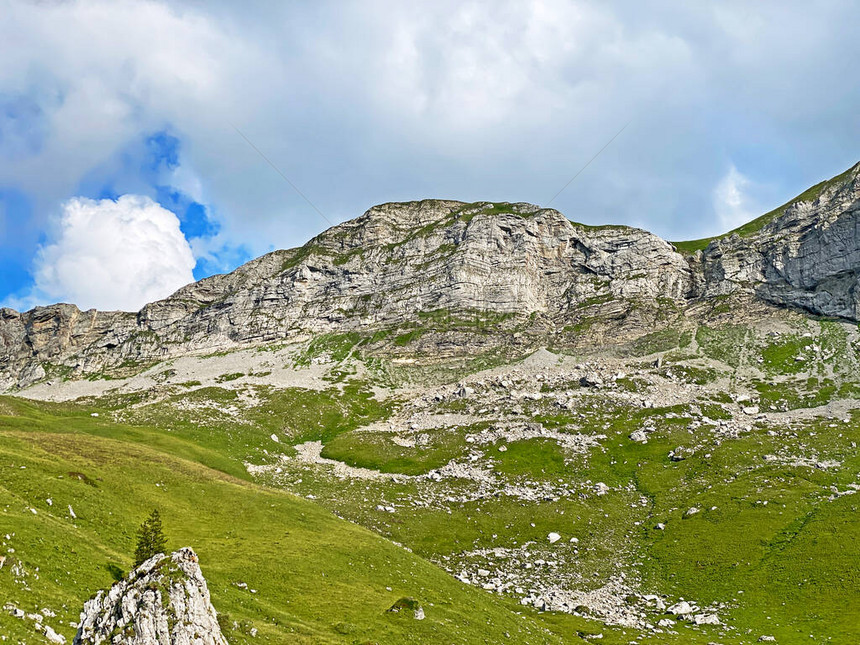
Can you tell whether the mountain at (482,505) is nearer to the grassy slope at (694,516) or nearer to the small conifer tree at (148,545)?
the grassy slope at (694,516)

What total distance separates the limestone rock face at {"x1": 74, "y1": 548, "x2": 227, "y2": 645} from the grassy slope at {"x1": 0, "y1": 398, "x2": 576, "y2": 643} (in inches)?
184

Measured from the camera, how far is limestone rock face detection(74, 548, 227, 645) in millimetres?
19547

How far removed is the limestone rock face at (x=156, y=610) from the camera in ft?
64.1

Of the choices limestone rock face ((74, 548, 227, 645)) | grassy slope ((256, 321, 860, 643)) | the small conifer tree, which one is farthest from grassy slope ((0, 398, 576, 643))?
grassy slope ((256, 321, 860, 643))

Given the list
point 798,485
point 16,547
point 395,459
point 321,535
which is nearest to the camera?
point 16,547

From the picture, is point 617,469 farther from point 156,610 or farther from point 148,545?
point 156,610

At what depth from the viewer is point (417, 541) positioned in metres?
71.1

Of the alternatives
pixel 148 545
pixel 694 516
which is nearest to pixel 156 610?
pixel 148 545

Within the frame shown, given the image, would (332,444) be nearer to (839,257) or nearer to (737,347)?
(737,347)

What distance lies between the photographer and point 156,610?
20000mm

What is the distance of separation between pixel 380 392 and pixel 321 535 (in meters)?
132

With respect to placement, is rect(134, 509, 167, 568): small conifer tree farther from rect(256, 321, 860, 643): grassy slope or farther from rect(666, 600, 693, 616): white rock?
rect(666, 600, 693, 616): white rock

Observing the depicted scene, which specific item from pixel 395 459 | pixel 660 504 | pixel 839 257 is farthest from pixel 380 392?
pixel 839 257

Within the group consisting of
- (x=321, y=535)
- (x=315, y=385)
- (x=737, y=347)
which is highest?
(x=737, y=347)
